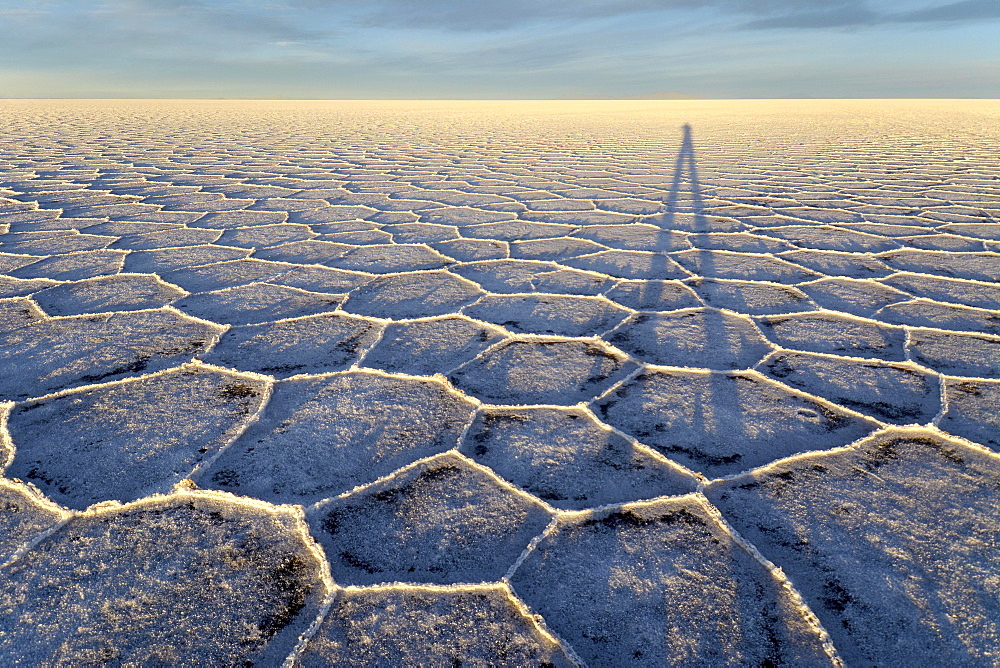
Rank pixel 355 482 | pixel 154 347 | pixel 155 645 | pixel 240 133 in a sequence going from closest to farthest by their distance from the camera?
pixel 155 645, pixel 355 482, pixel 154 347, pixel 240 133

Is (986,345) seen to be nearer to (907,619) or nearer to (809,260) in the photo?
(809,260)

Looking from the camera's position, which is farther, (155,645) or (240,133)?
(240,133)

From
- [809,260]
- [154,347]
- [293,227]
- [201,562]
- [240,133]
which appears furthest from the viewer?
[240,133]

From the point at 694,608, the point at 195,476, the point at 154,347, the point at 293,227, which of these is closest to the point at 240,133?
the point at 293,227

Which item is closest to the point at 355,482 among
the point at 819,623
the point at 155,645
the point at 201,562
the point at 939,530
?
the point at 201,562

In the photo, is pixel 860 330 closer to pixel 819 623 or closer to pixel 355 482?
pixel 819 623

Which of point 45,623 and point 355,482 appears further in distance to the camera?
point 355,482
